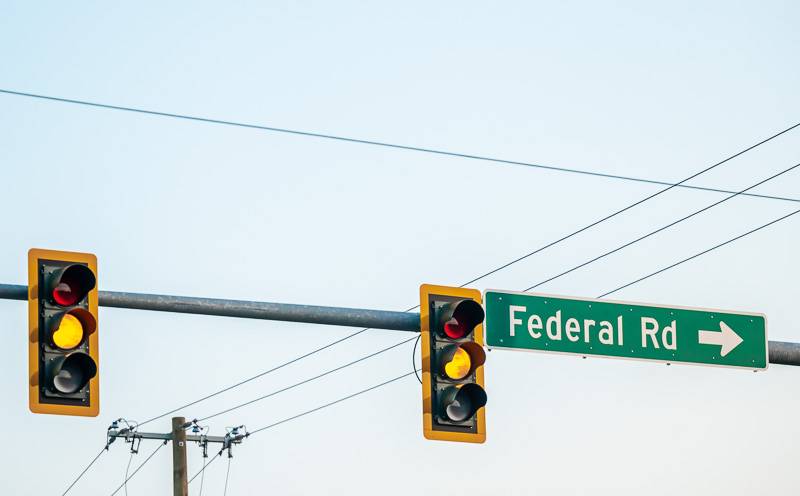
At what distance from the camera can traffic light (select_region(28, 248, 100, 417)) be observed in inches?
470

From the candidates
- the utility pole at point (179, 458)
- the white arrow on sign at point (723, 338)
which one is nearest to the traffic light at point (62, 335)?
the white arrow on sign at point (723, 338)

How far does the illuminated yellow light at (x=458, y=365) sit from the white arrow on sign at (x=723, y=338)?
277cm

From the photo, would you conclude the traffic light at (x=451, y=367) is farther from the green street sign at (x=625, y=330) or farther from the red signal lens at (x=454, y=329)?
the green street sign at (x=625, y=330)

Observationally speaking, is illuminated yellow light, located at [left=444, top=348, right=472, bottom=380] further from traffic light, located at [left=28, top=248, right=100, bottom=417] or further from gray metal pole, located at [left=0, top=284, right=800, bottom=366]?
traffic light, located at [left=28, top=248, right=100, bottom=417]

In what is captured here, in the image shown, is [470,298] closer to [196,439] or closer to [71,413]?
[71,413]

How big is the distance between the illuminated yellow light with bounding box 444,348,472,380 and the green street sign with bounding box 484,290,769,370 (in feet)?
2.62

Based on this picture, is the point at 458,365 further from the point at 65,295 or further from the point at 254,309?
the point at 65,295

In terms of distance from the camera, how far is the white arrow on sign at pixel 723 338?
14.5 meters

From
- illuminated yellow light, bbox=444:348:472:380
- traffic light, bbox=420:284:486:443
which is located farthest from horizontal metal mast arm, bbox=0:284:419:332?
illuminated yellow light, bbox=444:348:472:380

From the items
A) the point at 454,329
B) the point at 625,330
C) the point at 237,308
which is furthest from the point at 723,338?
the point at 237,308

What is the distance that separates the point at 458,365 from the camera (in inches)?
504

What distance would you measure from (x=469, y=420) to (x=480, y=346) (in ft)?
2.08

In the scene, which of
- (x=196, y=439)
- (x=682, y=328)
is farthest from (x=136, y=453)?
(x=682, y=328)

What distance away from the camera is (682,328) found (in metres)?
14.4
